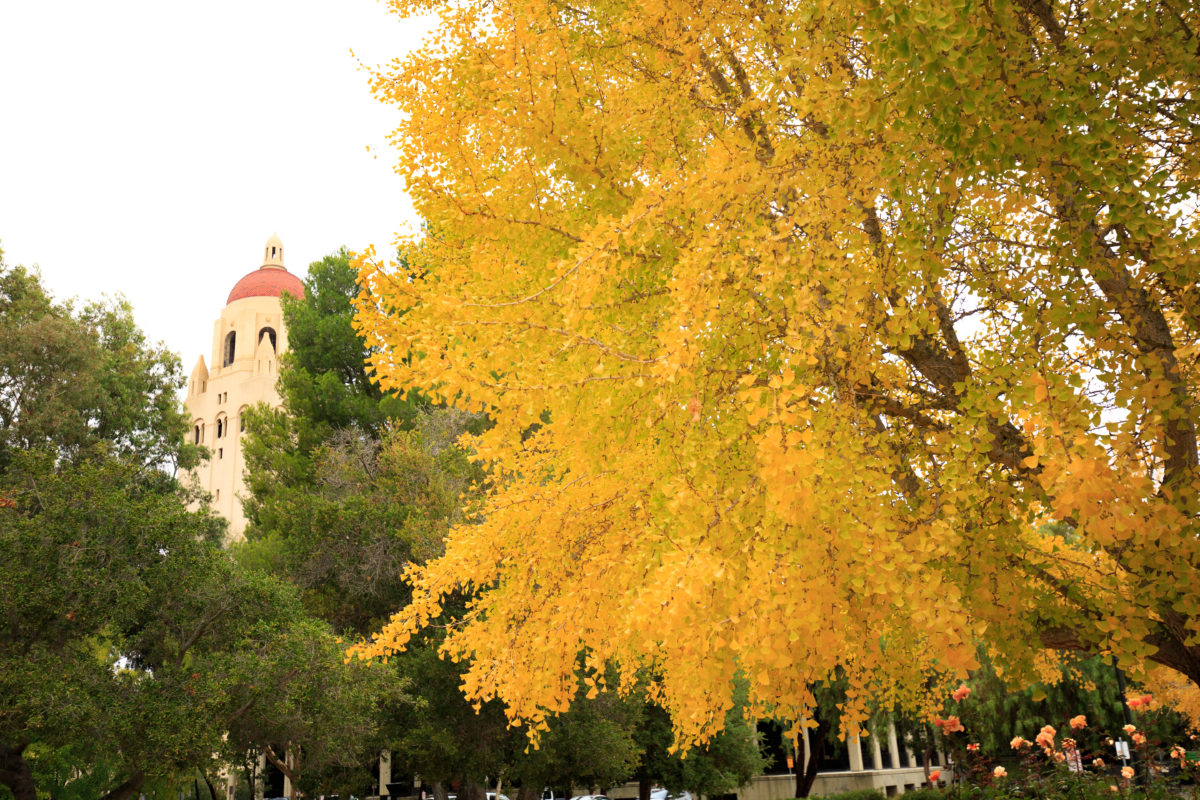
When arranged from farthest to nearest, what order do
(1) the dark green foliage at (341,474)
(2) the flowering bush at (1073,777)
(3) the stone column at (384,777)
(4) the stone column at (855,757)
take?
(4) the stone column at (855,757), (3) the stone column at (384,777), (1) the dark green foliage at (341,474), (2) the flowering bush at (1073,777)

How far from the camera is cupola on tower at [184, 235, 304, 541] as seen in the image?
183 ft

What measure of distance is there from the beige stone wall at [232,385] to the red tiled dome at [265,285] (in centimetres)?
127

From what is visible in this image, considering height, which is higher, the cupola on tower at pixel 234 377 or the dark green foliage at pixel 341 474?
the cupola on tower at pixel 234 377

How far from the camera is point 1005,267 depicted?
4922mm

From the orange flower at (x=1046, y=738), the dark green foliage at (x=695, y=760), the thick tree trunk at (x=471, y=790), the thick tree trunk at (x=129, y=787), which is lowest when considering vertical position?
the dark green foliage at (x=695, y=760)

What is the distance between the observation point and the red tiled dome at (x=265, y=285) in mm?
62206

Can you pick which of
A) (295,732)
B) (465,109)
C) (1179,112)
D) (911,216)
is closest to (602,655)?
(911,216)

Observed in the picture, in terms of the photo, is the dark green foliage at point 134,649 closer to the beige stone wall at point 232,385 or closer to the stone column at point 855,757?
the stone column at point 855,757

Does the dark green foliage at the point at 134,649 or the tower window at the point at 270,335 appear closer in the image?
the dark green foliage at the point at 134,649

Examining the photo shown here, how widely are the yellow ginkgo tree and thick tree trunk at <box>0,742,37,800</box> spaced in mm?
9356

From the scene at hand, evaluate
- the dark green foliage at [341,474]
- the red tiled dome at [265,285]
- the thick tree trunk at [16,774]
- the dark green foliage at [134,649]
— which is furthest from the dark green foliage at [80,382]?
the red tiled dome at [265,285]

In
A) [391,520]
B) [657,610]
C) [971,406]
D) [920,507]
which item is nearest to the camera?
[657,610]

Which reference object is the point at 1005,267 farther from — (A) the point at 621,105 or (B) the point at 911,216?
(A) the point at 621,105

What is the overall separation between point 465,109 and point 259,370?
5510cm
